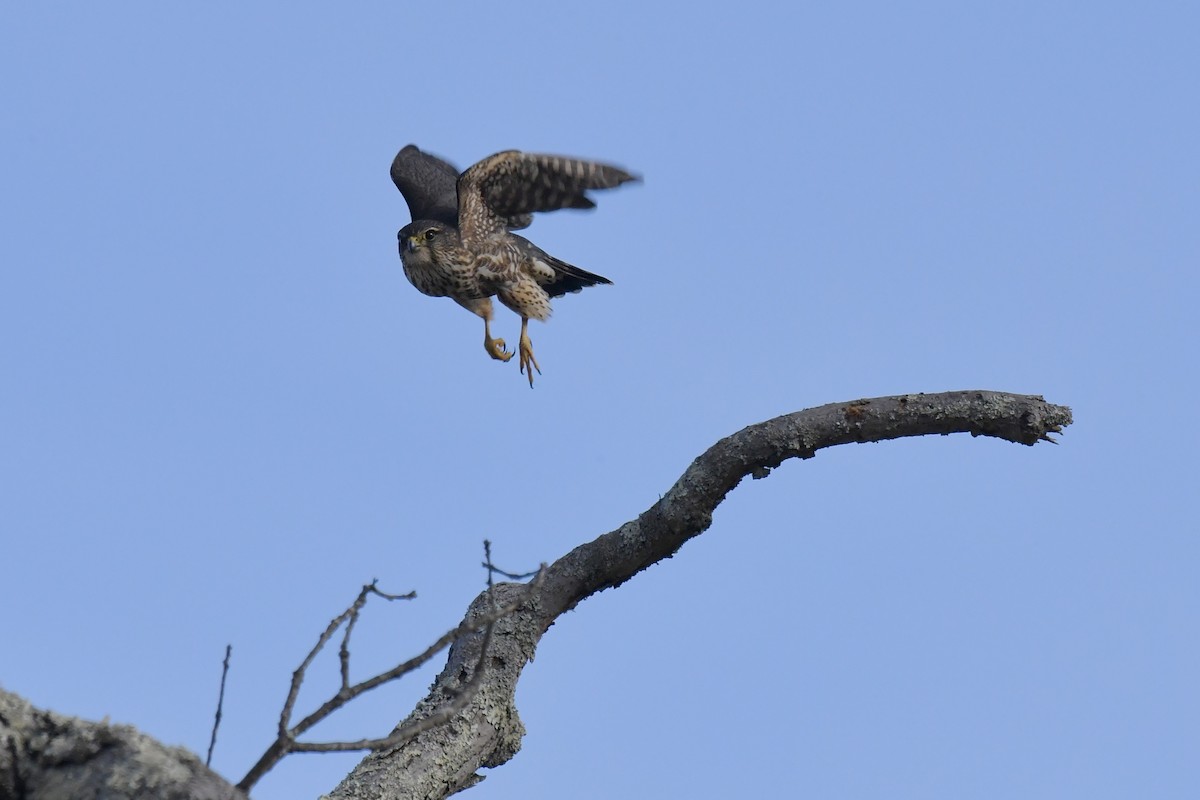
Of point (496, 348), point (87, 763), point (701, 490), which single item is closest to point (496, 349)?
point (496, 348)

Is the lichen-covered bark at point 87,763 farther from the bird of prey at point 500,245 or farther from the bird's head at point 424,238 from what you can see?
the bird's head at point 424,238

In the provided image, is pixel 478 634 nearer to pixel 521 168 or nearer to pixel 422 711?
pixel 422 711

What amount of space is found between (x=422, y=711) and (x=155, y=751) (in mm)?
2091

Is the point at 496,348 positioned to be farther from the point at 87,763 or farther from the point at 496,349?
the point at 87,763

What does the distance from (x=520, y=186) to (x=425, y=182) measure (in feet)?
5.08

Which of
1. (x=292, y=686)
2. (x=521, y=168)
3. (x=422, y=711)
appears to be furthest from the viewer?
(x=521, y=168)

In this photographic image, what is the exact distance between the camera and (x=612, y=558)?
5.27m

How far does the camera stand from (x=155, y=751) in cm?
298

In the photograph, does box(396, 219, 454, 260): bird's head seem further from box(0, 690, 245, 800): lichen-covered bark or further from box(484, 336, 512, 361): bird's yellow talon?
box(0, 690, 245, 800): lichen-covered bark

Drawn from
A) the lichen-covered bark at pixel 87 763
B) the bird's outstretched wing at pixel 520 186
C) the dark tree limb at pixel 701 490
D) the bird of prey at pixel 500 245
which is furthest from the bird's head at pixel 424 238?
the lichen-covered bark at pixel 87 763

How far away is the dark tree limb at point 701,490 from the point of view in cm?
501

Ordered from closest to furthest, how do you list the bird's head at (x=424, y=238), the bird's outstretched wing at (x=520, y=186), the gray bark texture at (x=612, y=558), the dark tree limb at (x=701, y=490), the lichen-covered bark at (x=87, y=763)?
the lichen-covered bark at (x=87, y=763), the gray bark texture at (x=612, y=558), the dark tree limb at (x=701, y=490), the bird's outstretched wing at (x=520, y=186), the bird's head at (x=424, y=238)

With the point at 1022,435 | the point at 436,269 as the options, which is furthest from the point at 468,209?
the point at 1022,435

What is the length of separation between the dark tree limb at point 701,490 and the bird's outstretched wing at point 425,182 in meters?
4.25
